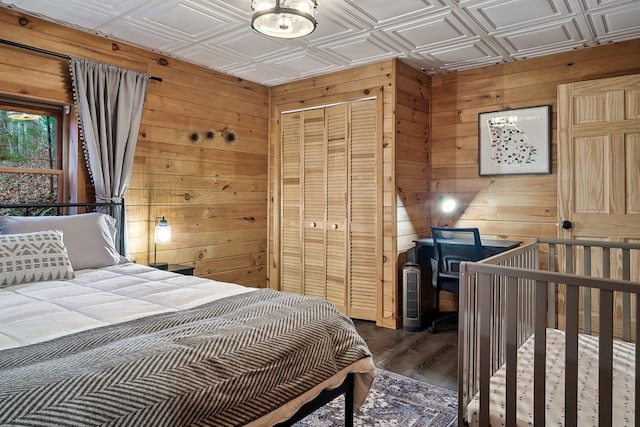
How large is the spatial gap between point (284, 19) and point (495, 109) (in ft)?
7.95

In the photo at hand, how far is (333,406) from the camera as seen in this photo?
7.70 feet

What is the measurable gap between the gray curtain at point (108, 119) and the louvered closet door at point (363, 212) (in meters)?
1.89

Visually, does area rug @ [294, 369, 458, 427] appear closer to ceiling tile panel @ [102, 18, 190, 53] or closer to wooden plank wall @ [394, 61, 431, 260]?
wooden plank wall @ [394, 61, 431, 260]

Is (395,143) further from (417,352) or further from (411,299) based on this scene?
(417,352)

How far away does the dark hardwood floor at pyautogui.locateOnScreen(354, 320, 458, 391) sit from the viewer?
9.16ft

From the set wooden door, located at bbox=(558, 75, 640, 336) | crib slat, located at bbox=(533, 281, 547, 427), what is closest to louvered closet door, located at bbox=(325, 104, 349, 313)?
wooden door, located at bbox=(558, 75, 640, 336)

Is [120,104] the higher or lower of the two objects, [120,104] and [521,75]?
the lower

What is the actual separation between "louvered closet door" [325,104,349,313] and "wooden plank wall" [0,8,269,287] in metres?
0.81

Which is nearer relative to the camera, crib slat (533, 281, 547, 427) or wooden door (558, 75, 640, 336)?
crib slat (533, 281, 547, 427)

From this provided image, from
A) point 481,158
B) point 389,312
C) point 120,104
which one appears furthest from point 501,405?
point 120,104

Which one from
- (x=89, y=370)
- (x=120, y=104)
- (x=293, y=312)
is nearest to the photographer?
(x=89, y=370)

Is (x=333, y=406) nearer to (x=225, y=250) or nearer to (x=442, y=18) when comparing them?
(x=225, y=250)

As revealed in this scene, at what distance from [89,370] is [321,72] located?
11.6 feet

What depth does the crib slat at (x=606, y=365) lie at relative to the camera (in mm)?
1256
